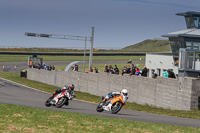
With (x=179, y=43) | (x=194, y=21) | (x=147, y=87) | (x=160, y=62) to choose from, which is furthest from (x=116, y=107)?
(x=194, y=21)

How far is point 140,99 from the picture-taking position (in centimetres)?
2605

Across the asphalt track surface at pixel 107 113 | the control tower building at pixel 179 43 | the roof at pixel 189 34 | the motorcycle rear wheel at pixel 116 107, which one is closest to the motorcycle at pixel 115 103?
the motorcycle rear wheel at pixel 116 107

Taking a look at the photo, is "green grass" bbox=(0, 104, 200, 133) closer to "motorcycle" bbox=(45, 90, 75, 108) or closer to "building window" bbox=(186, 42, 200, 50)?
"motorcycle" bbox=(45, 90, 75, 108)

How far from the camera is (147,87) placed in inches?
986

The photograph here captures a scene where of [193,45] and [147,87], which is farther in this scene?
[193,45]

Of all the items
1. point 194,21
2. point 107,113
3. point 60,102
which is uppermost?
point 194,21

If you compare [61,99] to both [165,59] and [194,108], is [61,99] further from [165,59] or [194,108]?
[165,59]

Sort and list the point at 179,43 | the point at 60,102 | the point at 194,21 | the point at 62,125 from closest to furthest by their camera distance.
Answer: the point at 62,125, the point at 60,102, the point at 179,43, the point at 194,21

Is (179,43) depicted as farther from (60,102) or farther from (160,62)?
(60,102)

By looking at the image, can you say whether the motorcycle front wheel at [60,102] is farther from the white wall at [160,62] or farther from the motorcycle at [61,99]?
the white wall at [160,62]

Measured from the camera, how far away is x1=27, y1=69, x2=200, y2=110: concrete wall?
67.1 ft

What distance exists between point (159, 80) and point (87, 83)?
→ 13.0 meters

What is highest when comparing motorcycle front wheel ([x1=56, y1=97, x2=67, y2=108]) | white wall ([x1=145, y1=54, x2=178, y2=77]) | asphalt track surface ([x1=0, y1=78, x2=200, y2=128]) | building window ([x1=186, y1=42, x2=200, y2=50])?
building window ([x1=186, y1=42, x2=200, y2=50])

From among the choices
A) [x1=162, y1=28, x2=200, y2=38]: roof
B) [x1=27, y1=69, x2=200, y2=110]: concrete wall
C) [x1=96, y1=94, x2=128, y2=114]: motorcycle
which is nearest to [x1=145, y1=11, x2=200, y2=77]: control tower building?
[x1=162, y1=28, x2=200, y2=38]: roof
